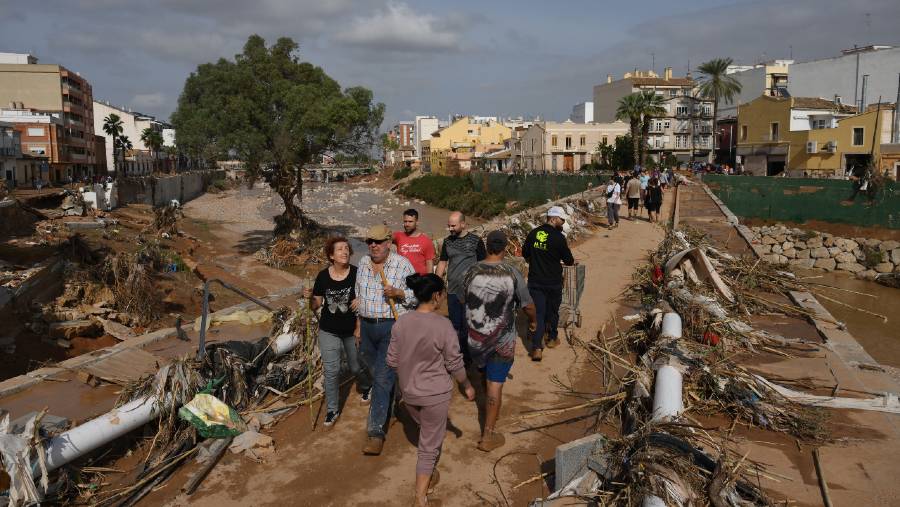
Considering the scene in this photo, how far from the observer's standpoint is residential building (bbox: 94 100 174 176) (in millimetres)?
75188

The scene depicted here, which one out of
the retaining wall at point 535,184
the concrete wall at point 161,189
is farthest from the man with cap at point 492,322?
the concrete wall at point 161,189

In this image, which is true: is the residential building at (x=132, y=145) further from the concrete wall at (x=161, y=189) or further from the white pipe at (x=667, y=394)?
the white pipe at (x=667, y=394)

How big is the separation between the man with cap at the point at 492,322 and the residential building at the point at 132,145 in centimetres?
7681

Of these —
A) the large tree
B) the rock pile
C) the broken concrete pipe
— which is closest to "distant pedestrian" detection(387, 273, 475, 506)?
the broken concrete pipe

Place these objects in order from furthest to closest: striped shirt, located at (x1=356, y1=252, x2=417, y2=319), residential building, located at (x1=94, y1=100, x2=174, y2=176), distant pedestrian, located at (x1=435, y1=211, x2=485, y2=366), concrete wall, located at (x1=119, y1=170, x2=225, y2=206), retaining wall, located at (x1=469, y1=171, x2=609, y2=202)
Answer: residential building, located at (x1=94, y1=100, x2=174, y2=176) → concrete wall, located at (x1=119, y1=170, x2=225, y2=206) → retaining wall, located at (x1=469, y1=171, x2=609, y2=202) → distant pedestrian, located at (x1=435, y1=211, x2=485, y2=366) → striped shirt, located at (x1=356, y1=252, x2=417, y2=319)

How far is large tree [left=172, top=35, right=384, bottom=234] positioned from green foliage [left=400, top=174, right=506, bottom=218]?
20707mm

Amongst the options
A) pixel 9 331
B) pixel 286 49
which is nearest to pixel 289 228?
pixel 286 49

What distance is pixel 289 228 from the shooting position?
86.0 ft

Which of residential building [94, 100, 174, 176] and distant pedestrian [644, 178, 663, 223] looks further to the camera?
residential building [94, 100, 174, 176]

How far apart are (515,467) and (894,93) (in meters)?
51.7

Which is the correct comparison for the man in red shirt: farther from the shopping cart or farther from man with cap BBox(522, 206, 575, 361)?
the shopping cart

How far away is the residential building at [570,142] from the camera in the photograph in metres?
59.7

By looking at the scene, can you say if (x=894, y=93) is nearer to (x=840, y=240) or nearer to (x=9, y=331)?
(x=840, y=240)

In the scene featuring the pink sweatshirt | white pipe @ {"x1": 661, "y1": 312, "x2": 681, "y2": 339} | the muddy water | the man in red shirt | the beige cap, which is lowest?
the muddy water
